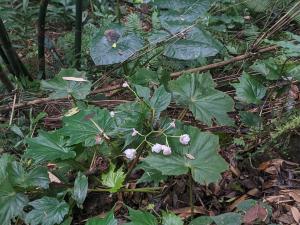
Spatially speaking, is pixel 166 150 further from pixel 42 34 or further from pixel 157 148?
pixel 42 34

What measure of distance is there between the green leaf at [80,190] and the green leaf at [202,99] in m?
0.44

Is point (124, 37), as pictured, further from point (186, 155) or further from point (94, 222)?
point (94, 222)

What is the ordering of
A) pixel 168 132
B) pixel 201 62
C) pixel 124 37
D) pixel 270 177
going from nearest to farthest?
pixel 168 132, pixel 270 177, pixel 124 37, pixel 201 62

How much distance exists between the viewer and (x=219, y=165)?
1252 millimetres

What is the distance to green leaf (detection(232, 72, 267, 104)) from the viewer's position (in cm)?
162

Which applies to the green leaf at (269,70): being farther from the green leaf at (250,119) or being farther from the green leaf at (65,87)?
the green leaf at (65,87)

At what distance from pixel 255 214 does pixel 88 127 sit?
624 mm

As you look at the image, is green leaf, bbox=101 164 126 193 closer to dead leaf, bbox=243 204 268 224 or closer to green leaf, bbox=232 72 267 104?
dead leaf, bbox=243 204 268 224

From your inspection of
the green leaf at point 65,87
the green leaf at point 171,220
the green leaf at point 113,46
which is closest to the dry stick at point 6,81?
the green leaf at point 65,87

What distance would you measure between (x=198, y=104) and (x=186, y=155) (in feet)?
0.79

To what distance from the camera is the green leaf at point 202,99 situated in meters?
1.47

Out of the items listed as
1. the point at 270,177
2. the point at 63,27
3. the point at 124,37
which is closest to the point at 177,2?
the point at 124,37

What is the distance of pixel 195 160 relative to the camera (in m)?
1.30

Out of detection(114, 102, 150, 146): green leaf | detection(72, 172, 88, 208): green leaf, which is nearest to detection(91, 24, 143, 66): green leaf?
detection(114, 102, 150, 146): green leaf
